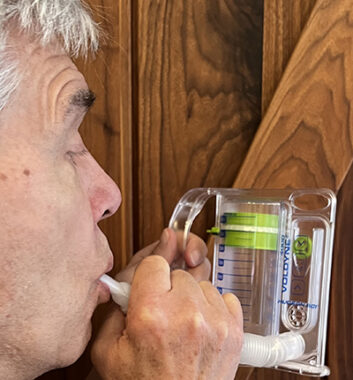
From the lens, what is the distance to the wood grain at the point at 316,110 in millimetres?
881

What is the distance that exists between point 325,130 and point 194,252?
1.03 feet

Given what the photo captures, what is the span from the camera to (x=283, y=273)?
0.87 metres

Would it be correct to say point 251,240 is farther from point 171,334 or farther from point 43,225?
point 43,225

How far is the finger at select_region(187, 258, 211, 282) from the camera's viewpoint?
95cm

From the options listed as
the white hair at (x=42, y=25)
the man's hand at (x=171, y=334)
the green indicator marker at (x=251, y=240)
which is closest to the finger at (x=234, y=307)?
the man's hand at (x=171, y=334)

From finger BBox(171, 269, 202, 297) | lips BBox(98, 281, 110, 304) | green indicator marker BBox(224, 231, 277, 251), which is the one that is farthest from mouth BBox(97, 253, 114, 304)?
green indicator marker BBox(224, 231, 277, 251)

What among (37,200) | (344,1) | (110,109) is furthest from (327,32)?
(37,200)

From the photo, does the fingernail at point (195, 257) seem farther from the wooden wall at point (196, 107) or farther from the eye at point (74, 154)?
the eye at point (74, 154)

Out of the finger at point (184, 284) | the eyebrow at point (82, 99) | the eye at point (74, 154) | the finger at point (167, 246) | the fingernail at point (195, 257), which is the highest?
the eyebrow at point (82, 99)

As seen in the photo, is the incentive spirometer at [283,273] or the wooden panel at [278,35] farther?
the wooden panel at [278,35]

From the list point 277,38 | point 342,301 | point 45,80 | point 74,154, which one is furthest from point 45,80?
point 342,301

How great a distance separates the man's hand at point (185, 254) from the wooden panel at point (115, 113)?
15 cm

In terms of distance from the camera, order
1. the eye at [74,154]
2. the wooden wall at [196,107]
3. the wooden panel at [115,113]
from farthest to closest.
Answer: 1. the wooden panel at [115,113]
2. the wooden wall at [196,107]
3. the eye at [74,154]

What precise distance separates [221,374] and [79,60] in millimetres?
659
